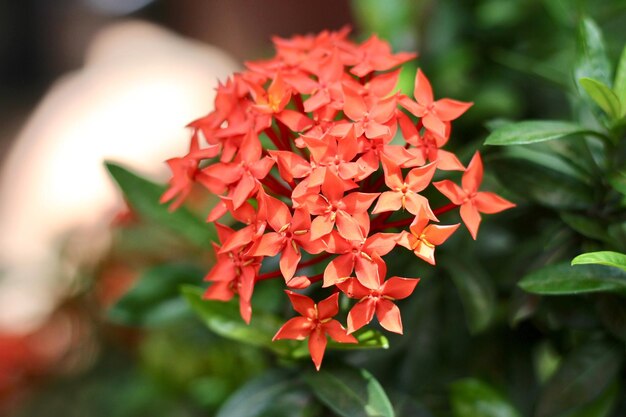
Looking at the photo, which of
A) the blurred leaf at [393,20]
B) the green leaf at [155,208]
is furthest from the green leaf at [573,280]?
the blurred leaf at [393,20]

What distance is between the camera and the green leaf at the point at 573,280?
21.7 inches

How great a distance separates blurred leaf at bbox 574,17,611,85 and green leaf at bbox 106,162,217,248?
411 mm

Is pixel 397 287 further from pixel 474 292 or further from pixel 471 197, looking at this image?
pixel 474 292

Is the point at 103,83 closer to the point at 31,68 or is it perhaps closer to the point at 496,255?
the point at 31,68

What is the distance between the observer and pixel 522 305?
62 centimetres

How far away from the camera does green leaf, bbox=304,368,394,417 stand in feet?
1.75

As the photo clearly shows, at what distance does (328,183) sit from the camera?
0.48 meters

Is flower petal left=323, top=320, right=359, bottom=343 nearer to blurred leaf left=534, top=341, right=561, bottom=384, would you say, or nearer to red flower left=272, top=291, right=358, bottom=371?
red flower left=272, top=291, right=358, bottom=371

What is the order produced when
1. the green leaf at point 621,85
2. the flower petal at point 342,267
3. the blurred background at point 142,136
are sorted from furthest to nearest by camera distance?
the blurred background at point 142,136 → the green leaf at point 621,85 → the flower petal at point 342,267

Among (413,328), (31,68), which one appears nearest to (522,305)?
(413,328)

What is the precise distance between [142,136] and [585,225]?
4.27 feet

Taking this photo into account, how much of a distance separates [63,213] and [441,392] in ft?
3.97

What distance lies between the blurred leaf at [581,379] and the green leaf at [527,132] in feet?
0.66

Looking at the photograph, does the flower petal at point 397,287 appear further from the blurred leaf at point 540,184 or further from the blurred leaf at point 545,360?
the blurred leaf at point 545,360
